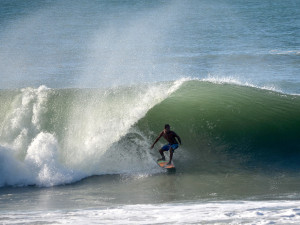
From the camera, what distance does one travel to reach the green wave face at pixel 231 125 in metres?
11.0

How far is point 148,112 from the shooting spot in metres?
12.8

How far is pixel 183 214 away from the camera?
7305 mm

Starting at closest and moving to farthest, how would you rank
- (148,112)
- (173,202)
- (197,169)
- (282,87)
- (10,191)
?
(173,202)
(10,191)
(197,169)
(148,112)
(282,87)

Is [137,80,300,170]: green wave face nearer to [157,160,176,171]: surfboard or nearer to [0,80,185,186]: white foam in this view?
[157,160,176,171]: surfboard

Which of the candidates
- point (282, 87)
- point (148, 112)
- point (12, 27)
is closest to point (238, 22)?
point (12, 27)

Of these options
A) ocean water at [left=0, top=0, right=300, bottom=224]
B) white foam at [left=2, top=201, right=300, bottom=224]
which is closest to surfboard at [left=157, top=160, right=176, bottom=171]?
ocean water at [left=0, top=0, right=300, bottom=224]

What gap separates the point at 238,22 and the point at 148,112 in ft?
110

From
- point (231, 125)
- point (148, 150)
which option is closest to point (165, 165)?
point (148, 150)

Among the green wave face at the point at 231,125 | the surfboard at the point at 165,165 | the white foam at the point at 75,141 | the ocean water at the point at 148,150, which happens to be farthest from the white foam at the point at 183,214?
the green wave face at the point at 231,125

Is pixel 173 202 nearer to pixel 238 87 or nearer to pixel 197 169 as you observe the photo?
pixel 197 169

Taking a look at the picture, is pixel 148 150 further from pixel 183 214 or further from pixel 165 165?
pixel 183 214

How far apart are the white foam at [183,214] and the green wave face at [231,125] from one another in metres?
2.84

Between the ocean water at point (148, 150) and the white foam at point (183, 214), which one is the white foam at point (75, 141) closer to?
the ocean water at point (148, 150)

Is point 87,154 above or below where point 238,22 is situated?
below
